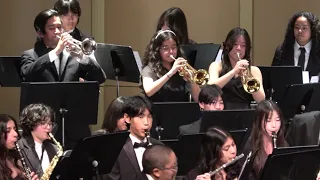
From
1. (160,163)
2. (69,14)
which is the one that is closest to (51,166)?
(160,163)

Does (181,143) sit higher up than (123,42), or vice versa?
(123,42)

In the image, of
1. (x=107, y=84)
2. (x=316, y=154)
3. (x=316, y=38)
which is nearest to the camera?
(x=316, y=154)

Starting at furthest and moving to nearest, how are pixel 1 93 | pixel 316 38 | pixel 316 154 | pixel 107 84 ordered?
1. pixel 107 84
2. pixel 1 93
3. pixel 316 38
4. pixel 316 154

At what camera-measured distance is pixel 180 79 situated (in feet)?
19.5

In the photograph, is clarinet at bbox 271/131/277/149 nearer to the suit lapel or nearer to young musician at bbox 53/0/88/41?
the suit lapel

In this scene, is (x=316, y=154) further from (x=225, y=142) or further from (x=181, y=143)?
(x=181, y=143)

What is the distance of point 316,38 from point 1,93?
2990mm

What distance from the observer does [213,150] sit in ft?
15.5

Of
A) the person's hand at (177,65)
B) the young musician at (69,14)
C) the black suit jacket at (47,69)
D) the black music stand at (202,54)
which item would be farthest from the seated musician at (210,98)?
the young musician at (69,14)

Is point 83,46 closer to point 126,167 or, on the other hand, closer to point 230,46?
point 230,46

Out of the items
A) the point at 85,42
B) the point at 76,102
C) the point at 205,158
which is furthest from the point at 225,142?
the point at 85,42

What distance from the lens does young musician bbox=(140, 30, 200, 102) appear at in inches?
231

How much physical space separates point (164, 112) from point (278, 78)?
1097 mm

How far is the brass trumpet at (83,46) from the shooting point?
5594 mm
